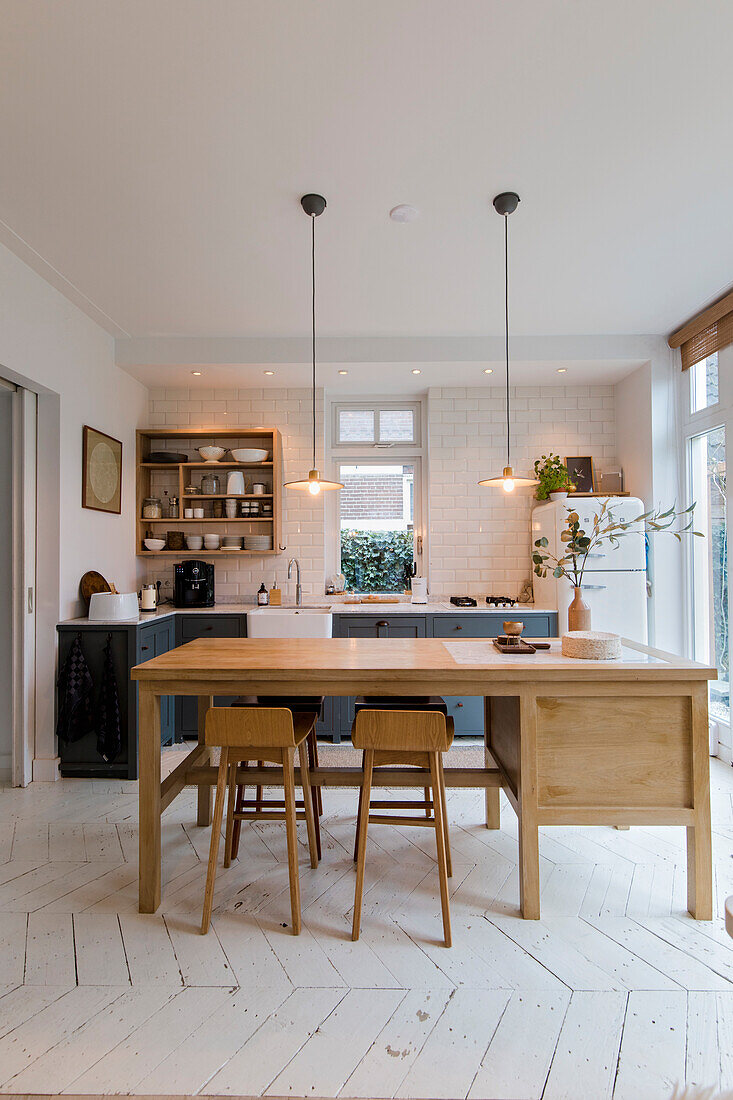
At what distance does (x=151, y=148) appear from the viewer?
2.39 m

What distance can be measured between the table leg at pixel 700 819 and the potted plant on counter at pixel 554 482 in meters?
2.56

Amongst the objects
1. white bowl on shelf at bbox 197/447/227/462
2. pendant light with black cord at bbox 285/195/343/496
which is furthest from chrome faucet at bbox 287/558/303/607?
pendant light with black cord at bbox 285/195/343/496

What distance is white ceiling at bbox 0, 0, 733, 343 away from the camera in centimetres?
186

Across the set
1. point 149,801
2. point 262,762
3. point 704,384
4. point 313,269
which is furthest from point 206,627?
point 704,384

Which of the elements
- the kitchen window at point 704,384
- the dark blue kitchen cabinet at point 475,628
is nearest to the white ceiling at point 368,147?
the kitchen window at point 704,384

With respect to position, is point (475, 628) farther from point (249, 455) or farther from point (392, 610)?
point (249, 455)

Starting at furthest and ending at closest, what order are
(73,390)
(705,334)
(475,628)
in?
(475,628), (705,334), (73,390)

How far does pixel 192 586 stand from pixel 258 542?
631mm

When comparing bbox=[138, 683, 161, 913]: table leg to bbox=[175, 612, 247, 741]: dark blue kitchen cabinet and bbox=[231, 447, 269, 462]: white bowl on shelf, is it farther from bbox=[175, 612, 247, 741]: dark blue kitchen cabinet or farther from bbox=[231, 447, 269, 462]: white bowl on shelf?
bbox=[231, 447, 269, 462]: white bowl on shelf

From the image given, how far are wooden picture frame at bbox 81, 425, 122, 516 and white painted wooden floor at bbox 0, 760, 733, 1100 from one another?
214cm

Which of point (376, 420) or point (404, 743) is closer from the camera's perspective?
point (404, 743)

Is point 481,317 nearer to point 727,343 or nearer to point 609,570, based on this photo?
point 727,343

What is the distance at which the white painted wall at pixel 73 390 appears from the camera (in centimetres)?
328

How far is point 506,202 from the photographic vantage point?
2.73 m
